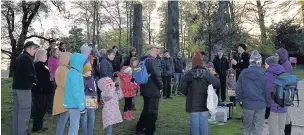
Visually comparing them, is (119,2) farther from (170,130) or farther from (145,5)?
(170,130)

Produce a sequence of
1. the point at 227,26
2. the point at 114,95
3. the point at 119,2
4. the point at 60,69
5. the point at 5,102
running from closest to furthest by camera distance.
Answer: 1. the point at 60,69
2. the point at 114,95
3. the point at 5,102
4. the point at 227,26
5. the point at 119,2

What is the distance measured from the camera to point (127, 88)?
8.67 metres

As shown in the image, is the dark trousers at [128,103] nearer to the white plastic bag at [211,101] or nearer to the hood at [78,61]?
the white plastic bag at [211,101]

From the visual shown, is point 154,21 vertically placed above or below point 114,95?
above

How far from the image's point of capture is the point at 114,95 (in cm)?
682

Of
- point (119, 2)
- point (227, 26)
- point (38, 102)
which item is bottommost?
point (38, 102)

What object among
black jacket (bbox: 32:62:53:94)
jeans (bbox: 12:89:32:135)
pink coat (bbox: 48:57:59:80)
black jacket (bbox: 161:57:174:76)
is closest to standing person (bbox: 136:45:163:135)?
black jacket (bbox: 32:62:53:94)

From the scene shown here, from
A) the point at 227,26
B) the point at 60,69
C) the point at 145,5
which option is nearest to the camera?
the point at 60,69

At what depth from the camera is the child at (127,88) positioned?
341 inches

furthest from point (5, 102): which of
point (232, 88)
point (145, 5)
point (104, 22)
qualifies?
point (145, 5)

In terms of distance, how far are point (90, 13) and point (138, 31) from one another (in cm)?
2274

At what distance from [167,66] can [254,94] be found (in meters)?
6.14

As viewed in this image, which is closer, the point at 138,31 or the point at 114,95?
the point at 114,95

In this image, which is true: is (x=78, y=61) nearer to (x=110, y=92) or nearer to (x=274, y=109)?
(x=110, y=92)
